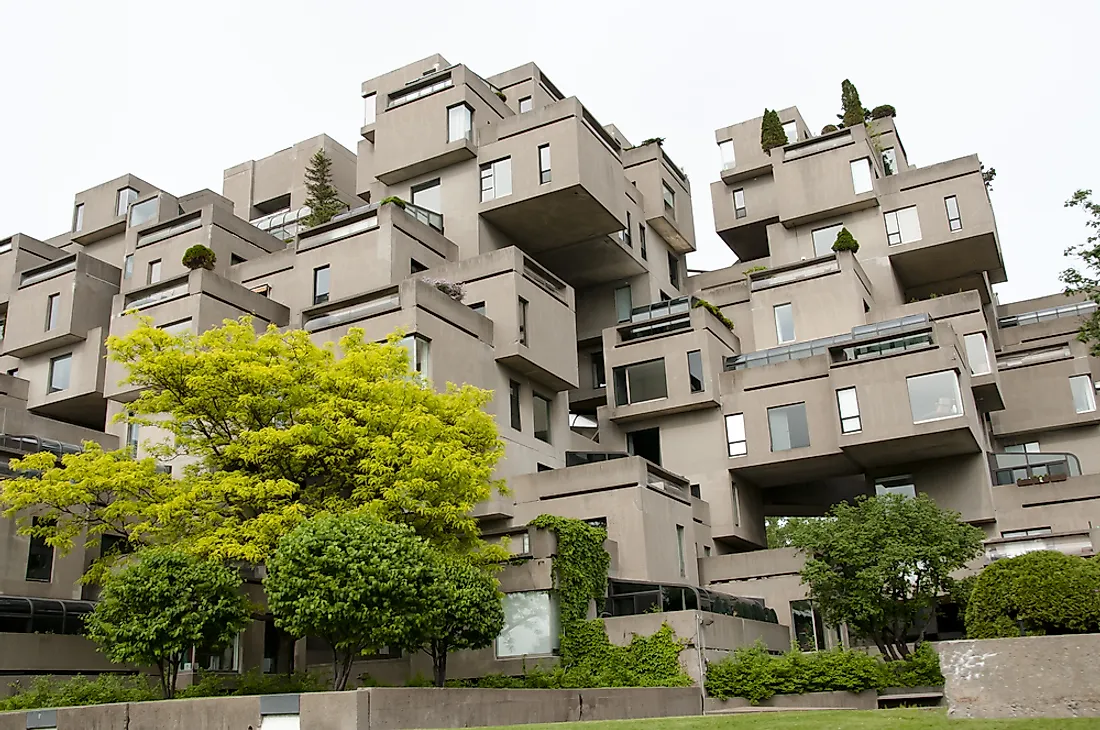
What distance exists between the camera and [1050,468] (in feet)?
133

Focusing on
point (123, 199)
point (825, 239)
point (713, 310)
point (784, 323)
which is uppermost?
point (123, 199)

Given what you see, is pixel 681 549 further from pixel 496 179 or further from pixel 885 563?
pixel 496 179

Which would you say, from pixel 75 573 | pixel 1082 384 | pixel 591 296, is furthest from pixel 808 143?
pixel 75 573

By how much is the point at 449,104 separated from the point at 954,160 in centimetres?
2391

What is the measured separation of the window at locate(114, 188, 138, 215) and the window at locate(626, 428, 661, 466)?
30.0 meters

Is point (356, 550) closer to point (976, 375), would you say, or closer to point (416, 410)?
point (416, 410)

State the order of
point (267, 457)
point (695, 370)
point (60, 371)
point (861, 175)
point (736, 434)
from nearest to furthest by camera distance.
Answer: point (267, 457), point (736, 434), point (695, 370), point (60, 371), point (861, 175)

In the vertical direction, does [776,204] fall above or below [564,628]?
above

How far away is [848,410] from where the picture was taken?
38.1m

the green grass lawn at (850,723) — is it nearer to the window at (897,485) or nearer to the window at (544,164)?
the window at (897,485)

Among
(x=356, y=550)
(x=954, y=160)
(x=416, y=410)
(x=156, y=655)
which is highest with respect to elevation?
(x=954, y=160)

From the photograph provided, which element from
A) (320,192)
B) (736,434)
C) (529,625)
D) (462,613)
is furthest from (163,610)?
(320,192)

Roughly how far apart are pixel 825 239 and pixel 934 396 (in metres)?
16.9

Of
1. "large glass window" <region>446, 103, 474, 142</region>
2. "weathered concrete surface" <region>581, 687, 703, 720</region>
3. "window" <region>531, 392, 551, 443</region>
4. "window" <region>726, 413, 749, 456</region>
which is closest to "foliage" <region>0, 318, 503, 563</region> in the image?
"weathered concrete surface" <region>581, 687, 703, 720</region>
